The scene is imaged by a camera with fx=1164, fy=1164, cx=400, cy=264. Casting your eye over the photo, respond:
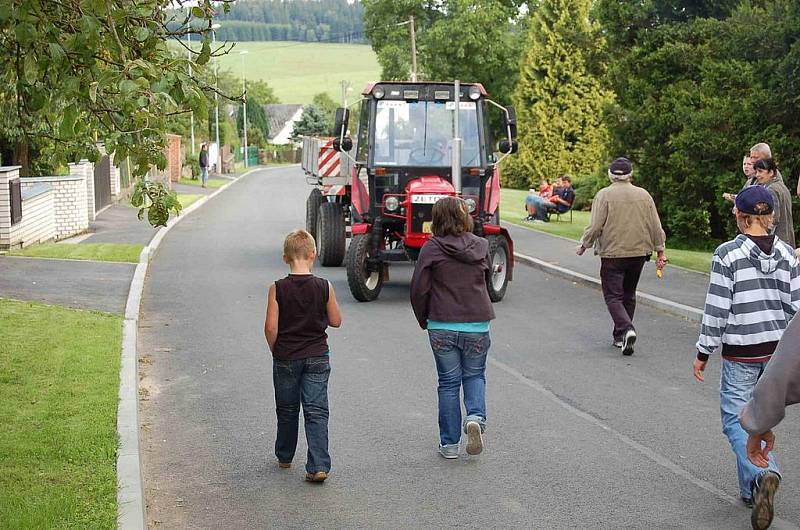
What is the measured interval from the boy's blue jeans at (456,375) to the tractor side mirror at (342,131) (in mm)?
9120

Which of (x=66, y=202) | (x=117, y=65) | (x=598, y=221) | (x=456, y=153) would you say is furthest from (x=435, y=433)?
(x=66, y=202)

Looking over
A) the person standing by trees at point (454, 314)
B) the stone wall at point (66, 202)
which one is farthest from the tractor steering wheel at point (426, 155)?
the stone wall at point (66, 202)

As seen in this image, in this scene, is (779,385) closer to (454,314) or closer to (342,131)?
(454,314)

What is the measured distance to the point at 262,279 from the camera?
1809 centimetres

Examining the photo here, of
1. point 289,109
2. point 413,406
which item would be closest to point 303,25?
point 289,109

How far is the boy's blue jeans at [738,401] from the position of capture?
260 inches

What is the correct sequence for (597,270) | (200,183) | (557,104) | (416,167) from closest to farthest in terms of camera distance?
(416,167) → (597,270) → (557,104) → (200,183)

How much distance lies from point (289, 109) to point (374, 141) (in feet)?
445

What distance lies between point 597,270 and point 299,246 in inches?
481

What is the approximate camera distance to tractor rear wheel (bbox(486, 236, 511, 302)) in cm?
1559

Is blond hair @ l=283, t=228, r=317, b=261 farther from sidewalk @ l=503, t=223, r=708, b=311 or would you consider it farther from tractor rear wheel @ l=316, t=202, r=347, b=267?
tractor rear wheel @ l=316, t=202, r=347, b=267

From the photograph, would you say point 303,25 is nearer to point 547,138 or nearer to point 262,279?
point 547,138

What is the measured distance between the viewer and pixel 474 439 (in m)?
7.72

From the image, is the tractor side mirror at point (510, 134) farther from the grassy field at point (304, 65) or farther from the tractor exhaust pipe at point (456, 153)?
the grassy field at point (304, 65)
